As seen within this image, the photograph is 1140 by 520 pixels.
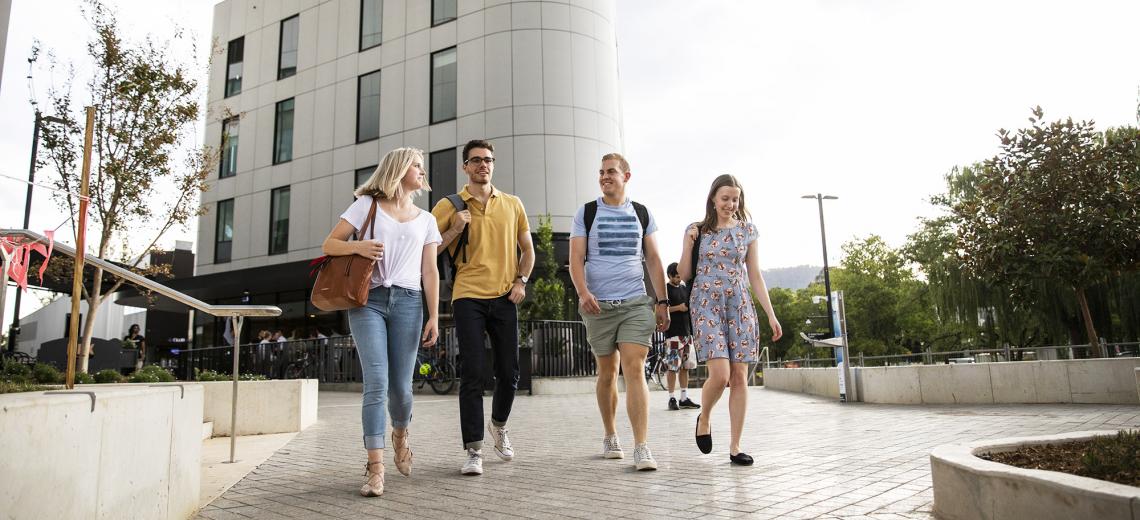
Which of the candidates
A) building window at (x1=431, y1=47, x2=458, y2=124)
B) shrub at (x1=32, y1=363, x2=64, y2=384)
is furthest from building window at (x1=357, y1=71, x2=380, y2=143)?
shrub at (x1=32, y1=363, x2=64, y2=384)

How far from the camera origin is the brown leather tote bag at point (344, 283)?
4.00 metres

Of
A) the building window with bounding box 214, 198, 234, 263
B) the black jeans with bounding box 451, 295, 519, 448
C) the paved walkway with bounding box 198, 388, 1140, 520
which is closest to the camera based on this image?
the paved walkway with bounding box 198, 388, 1140, 520

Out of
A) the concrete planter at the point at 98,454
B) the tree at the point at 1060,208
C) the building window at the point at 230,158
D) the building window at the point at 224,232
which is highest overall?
the building window at the point at 230,158

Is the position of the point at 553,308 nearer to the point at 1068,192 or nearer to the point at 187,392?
the point at 1068,192

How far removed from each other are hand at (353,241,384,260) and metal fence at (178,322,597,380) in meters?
11.0

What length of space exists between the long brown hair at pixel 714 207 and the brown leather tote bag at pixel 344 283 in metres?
2.32

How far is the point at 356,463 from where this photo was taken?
16.9 ft

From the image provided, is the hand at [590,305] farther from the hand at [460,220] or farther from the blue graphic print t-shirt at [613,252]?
the hand at [460,220]

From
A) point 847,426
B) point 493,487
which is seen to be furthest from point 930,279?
point 493,487

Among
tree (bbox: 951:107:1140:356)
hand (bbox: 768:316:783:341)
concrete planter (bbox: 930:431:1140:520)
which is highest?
tree (bbox: 951:107:1140:356)

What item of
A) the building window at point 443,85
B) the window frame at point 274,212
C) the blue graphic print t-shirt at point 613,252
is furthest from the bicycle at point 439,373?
the blue graphic print t-shirt at point 613,252

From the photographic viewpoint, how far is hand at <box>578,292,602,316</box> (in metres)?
4.79

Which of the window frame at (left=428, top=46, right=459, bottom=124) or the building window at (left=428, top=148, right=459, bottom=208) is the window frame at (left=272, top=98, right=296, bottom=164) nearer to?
the window frame at (left=428, top=46, right=459, bottom=124)

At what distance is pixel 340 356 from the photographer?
57.2 feet
